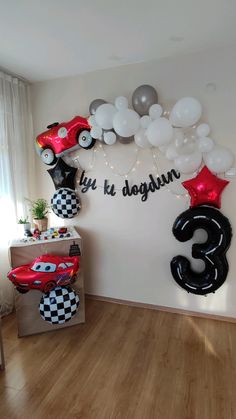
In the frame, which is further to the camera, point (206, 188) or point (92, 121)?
point (92, 121)

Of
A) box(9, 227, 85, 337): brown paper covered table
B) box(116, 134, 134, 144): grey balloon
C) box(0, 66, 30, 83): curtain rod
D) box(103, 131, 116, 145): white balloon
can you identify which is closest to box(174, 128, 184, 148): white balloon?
box(116, 134, 134, 144): grey balloon

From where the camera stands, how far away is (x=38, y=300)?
2.04 metres

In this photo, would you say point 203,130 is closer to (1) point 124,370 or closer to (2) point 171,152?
(2) point 171,152

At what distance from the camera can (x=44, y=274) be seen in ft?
6.19

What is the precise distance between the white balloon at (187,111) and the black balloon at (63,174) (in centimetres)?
113

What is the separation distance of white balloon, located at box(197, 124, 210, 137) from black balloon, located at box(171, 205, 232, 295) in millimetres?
602

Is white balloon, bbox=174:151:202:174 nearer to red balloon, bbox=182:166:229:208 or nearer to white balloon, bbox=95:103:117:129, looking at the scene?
red balloon, bbox=182:166:229:208

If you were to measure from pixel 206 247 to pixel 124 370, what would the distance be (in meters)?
1.14

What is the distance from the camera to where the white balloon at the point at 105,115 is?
6.61ft

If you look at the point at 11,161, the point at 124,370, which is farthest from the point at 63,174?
the point at 124,370

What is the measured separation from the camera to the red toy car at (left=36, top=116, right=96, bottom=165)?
2.26m

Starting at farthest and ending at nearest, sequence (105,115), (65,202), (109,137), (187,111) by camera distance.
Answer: (65,202) → (109,137) → (105,115) → (187,111)

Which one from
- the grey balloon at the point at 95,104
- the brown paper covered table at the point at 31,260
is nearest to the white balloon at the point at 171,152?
the grey balloon at the point at 95,104

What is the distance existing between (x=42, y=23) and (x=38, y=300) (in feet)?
6.76
